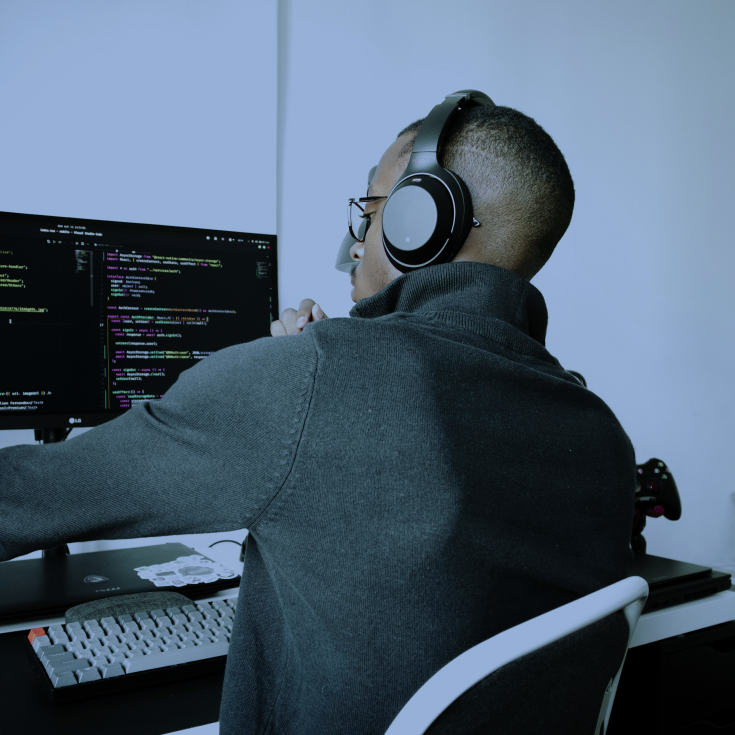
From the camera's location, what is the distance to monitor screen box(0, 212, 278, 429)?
1091 mm

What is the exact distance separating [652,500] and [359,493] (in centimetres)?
96

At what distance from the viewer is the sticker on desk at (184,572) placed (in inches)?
38.7

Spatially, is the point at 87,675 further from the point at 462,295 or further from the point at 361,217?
the point at 361,217

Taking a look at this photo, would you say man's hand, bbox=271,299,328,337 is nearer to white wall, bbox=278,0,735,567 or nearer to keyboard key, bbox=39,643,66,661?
keyboard key, bbox=39,643,66,661

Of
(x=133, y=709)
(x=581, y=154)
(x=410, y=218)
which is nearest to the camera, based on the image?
(x=133, y=709)

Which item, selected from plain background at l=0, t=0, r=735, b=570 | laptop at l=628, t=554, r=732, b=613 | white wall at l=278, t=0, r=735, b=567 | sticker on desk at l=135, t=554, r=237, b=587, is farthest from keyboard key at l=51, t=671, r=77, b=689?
white wall at l=278, t=0, r=735, b=567

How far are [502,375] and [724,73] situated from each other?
7.12 feet

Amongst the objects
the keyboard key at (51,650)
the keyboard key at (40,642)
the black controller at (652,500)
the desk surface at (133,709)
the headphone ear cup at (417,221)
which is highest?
the headphone ear cup at (417,221)

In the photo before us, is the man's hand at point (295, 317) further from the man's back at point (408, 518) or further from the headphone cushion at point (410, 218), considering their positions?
the man's back at point (408, 518)

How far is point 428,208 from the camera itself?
71 centimetres

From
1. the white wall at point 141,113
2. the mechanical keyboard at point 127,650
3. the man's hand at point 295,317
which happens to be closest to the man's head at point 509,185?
the man's hand at point 295,317

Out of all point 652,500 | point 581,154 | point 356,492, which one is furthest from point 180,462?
point 581,154

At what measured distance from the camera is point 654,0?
210 cm

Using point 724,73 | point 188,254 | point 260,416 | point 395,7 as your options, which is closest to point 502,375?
point 260,416
